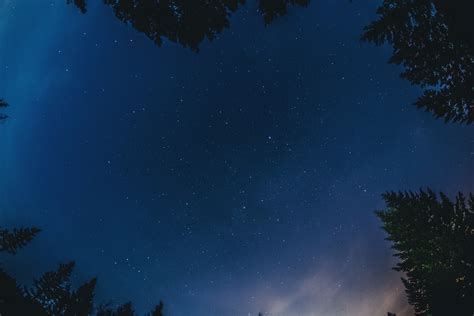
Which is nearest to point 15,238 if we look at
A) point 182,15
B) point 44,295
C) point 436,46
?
point 44,295

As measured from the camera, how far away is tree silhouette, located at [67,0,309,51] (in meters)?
4.82

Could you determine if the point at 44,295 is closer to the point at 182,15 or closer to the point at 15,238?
the point at 15,238

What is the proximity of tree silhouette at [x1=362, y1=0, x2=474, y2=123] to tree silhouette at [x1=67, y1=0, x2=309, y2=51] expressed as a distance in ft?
7.38

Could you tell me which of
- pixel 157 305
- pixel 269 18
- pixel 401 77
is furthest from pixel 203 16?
pixel 157 305

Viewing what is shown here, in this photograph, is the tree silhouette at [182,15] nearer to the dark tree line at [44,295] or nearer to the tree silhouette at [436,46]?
the tree silhouette at [436,46]

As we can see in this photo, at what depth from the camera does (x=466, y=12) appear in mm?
2459

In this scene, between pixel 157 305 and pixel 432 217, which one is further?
pixel 157 305

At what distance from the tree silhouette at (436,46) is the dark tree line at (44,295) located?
330cm

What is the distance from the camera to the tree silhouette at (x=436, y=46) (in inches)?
97.0

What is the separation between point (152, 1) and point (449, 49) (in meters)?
3.95

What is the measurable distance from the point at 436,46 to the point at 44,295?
16.7 ft

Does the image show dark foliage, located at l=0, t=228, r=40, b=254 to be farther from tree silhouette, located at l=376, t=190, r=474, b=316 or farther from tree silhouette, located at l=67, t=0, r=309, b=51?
tree silhouette, located at l=376, t=190, r=474, b=316

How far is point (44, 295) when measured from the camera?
398 cm

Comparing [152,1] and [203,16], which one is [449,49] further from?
[152,1]
